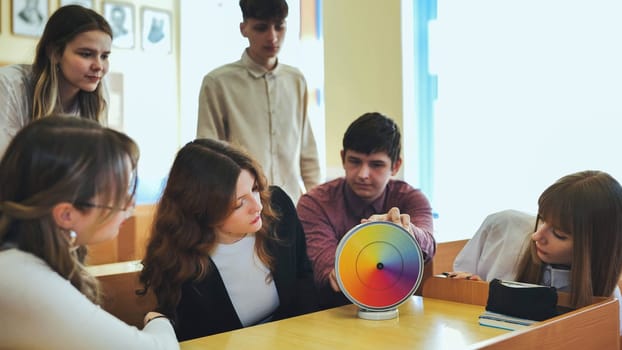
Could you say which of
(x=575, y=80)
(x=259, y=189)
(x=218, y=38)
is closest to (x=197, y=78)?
(x=218, y=38)

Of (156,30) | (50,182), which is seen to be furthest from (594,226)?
(156,30)

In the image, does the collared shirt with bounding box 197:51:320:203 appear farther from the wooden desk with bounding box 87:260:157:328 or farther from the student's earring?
the student's earring

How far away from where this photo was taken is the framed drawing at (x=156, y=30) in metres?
4.54

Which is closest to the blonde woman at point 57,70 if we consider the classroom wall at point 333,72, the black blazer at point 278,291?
the black blazer at point 278,291

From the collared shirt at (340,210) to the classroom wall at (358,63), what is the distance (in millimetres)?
1746

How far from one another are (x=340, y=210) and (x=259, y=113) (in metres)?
0.63

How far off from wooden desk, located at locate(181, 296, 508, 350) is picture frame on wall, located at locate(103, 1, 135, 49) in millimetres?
3254

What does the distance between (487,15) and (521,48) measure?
305 mm

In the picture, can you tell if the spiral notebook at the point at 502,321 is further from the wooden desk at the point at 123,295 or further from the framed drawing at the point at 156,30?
the framed drawing at the point at 156,30

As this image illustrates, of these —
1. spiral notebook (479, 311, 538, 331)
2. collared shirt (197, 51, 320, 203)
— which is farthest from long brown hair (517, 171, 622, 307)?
collared shirt (197, 51, 320, 203)

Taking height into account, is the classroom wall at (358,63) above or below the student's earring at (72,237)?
above

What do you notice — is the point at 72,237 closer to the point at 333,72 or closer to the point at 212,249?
the point at 212,249

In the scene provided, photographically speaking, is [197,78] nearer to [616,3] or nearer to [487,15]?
[487,15]

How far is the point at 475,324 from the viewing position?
1.61m
